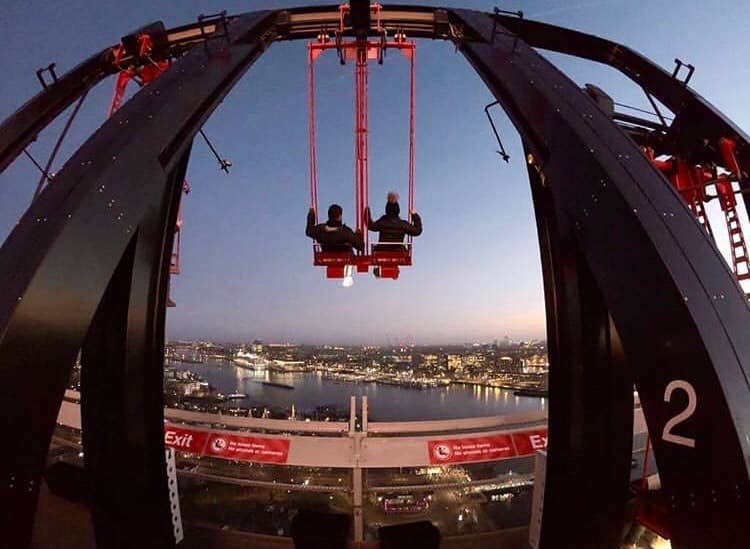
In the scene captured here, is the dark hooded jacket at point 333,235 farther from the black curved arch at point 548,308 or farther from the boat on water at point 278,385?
the boat on water at point 278,385

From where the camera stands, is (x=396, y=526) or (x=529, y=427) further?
(x=529, y=427)

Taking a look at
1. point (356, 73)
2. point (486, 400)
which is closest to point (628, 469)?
point (356, 73)

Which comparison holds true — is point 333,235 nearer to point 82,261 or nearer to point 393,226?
point 393,226

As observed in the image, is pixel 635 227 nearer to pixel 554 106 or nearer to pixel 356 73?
pixel 554 106

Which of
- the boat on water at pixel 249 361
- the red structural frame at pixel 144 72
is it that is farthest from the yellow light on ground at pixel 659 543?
the boat on water at pixel 249 361

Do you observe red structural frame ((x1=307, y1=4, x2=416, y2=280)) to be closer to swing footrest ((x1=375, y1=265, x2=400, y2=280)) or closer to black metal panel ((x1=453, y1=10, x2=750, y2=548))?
swing footrest ((x1=375, y1=265, x2=400, y2=280))

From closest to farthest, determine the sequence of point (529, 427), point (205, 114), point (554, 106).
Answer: point (554, 106) < point (205, 114) < point (529, 427)
